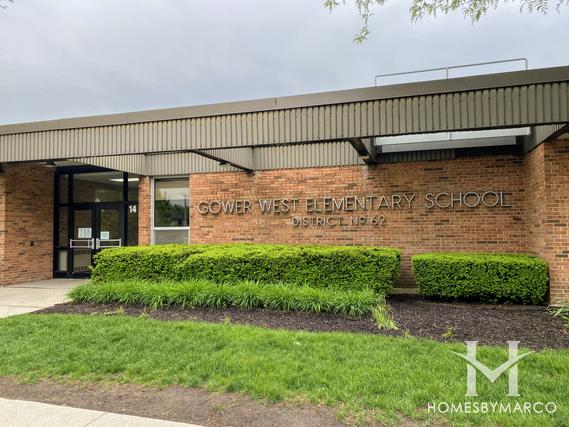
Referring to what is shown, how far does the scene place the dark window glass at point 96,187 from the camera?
13102mm

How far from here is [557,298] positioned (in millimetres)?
7191

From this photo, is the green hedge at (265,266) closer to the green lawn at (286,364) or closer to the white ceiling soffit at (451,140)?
the green lawn at (286,364)

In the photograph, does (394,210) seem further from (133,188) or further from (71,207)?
(71,207)

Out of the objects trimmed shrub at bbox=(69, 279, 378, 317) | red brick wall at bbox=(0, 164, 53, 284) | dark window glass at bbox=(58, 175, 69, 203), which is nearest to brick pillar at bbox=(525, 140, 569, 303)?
trimmed shrub at bbox=(69, 279, 378, 317)

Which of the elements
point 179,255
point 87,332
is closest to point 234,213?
point 179,255

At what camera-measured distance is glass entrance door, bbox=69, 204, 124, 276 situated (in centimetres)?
1291

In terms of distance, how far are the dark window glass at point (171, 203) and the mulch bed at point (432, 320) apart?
4.64 meters

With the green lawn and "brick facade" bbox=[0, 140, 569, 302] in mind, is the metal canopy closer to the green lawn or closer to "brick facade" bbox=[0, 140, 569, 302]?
"brick facade" bbox=[0, 140, 569, 302]

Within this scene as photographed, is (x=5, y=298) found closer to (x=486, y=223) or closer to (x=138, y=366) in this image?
(x=138, y=366)

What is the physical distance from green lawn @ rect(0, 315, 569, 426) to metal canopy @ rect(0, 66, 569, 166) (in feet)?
10.5

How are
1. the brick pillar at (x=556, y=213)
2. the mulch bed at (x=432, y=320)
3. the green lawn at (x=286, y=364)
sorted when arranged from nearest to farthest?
the green lawn at (x=286, y=364) < the mulch bed at (x=432, y=320) < the brick pillar at (x=556, y=213)

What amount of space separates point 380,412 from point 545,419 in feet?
3.71

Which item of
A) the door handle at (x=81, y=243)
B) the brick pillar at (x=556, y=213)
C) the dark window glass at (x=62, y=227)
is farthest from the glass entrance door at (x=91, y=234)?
the brick pillar at (x=556, y=213)

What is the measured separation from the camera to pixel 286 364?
420cm
